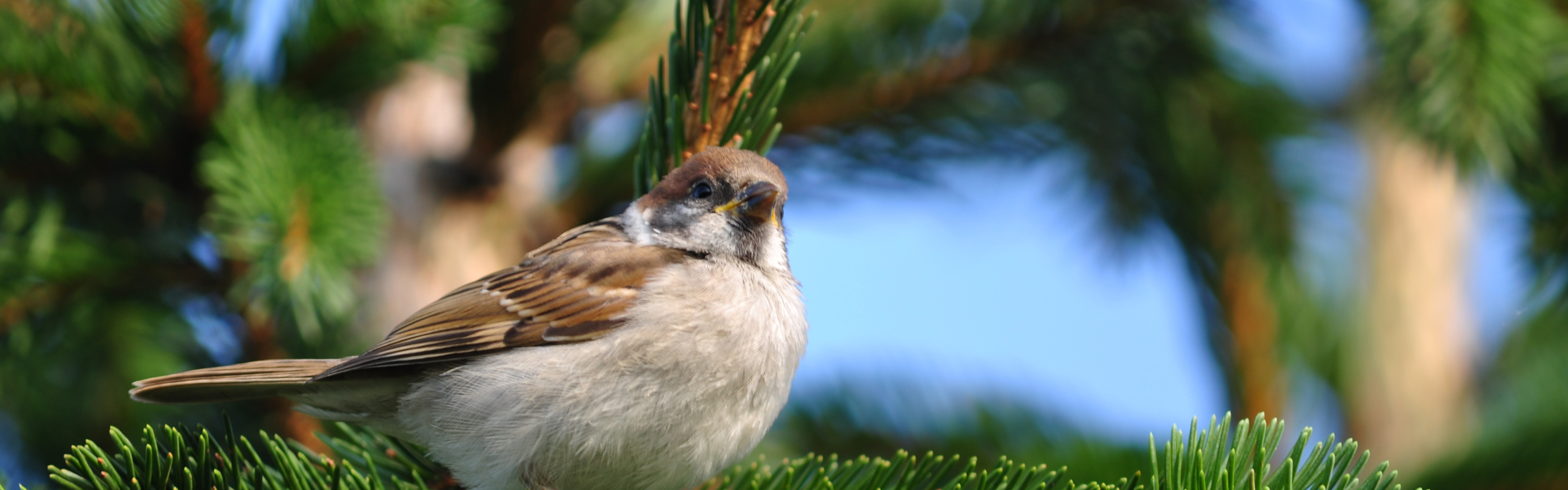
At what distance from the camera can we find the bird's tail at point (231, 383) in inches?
75.2

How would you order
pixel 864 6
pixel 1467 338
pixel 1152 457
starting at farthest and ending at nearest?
1. pixel 1467 338
2. pixel 864 6
3. pixel 1152 457

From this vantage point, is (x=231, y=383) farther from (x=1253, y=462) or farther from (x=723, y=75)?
(x=1253, y=462)

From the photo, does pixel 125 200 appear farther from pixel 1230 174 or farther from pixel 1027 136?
pixel 1230 174

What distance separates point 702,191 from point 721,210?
0.25 ft

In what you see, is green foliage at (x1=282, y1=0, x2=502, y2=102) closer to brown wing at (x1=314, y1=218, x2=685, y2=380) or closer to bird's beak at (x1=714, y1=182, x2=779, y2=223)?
brown wing at (x1=314, y1=218, x2=685, y2=380)

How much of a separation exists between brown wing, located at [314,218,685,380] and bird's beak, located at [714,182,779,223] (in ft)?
0.47

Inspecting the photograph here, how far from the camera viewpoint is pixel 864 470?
5.62 ft

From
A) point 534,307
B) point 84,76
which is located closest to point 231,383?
point 534,307

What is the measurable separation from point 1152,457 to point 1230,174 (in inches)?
65.3

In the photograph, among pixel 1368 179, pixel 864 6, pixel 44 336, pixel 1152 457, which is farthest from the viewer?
pixel 1368 179

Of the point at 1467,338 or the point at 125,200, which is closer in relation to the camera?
the point at 125,200

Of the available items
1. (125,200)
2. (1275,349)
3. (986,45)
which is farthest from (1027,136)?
(125,200)

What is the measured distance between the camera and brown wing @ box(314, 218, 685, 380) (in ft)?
6.52

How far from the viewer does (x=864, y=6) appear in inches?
110
